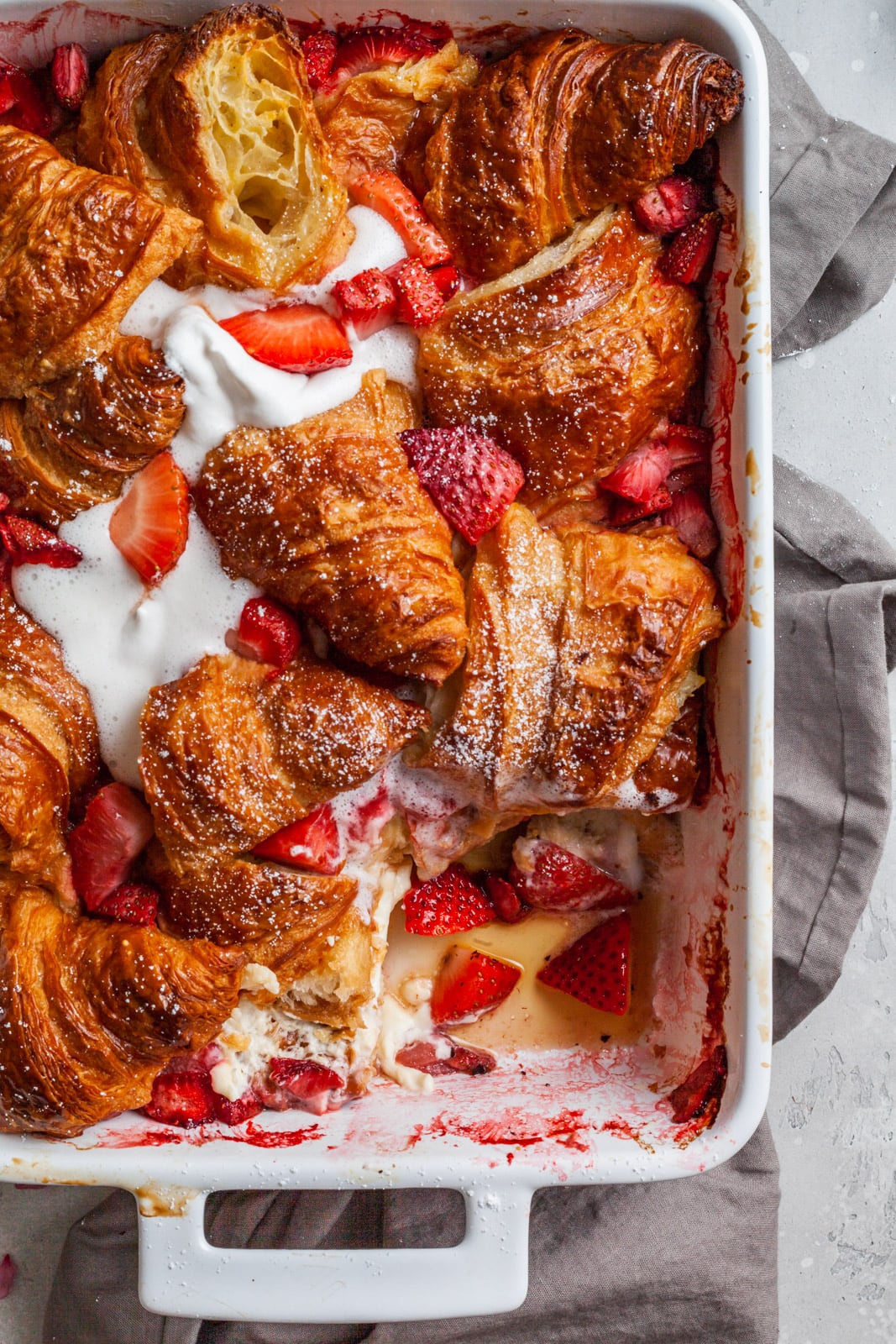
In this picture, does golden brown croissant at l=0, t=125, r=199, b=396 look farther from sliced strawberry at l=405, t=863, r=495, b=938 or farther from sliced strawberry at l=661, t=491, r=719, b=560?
sliced strawberry at l=405, t=863, r=495, b=938

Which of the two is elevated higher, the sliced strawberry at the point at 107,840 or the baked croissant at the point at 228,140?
the baked croissant at the point at 228,140

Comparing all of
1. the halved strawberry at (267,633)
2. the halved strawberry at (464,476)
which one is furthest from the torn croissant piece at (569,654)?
the halved strawberry at (267,633)

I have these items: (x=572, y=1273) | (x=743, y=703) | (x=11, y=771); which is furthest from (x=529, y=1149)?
(x=11, y=771)

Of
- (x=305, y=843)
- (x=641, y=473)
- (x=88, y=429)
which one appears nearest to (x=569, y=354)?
(x=641, y=473)

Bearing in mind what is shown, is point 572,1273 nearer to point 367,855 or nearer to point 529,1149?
point 529,1149

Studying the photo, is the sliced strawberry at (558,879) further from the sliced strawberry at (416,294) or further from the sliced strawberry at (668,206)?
the sliced strawberry at (668,206)

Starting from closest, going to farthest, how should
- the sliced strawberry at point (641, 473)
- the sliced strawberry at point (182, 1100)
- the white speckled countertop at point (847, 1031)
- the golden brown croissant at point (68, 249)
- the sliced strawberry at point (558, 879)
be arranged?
the golden brown croissant at point (68, 249)
the sliced strawberry at point (641, 473)
the sliced strawberry at point (182, 1100)
the sliced strawberry at point (558, 879)
the white speckled countertop at point (847, 1031)
